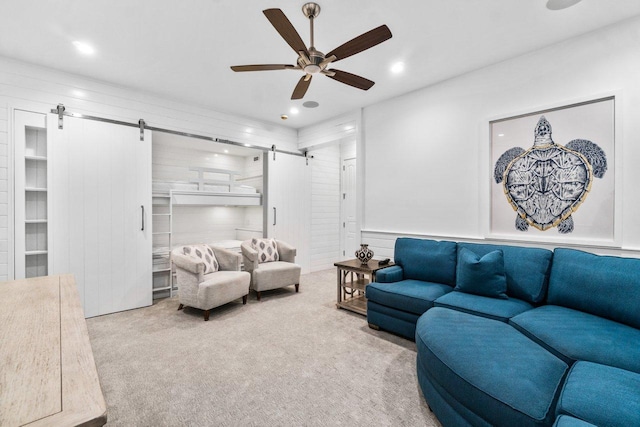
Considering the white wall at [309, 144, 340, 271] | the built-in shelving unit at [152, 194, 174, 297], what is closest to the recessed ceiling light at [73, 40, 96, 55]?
the built-in shelving unit at [152, 194, 174, 297]

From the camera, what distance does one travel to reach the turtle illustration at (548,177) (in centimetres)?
269

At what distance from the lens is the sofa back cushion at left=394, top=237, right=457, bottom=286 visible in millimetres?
3135

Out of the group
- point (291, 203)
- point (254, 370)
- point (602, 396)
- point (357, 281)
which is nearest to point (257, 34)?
point (254, 370)

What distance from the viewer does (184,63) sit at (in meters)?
3.25

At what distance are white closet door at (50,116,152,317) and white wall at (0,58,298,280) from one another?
0.24 metres

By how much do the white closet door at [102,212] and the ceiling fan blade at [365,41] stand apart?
10.3 ft

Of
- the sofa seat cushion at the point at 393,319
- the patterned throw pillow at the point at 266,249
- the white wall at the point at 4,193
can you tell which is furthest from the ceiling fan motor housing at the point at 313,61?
the white wall at the point at 4,193

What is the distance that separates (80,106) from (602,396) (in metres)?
5.18

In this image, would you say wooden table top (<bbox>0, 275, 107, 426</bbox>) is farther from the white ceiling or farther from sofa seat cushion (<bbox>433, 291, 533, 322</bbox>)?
sofa seat cushion (<bbox>433, 291, 533, 322</bbox>)

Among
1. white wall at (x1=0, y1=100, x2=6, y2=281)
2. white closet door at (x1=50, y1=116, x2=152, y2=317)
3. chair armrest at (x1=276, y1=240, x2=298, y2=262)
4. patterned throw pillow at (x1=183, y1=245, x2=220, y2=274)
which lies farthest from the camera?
chair armrest at (x1=276, y1=240, x2=298, y2=262)

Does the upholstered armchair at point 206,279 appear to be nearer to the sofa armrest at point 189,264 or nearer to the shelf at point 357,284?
the sofa armrest at point 189,264

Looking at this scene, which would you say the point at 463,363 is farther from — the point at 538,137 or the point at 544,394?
the point at 538,137

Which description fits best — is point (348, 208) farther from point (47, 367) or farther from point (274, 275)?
point (47, 367)

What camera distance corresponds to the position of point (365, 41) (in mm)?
2098
